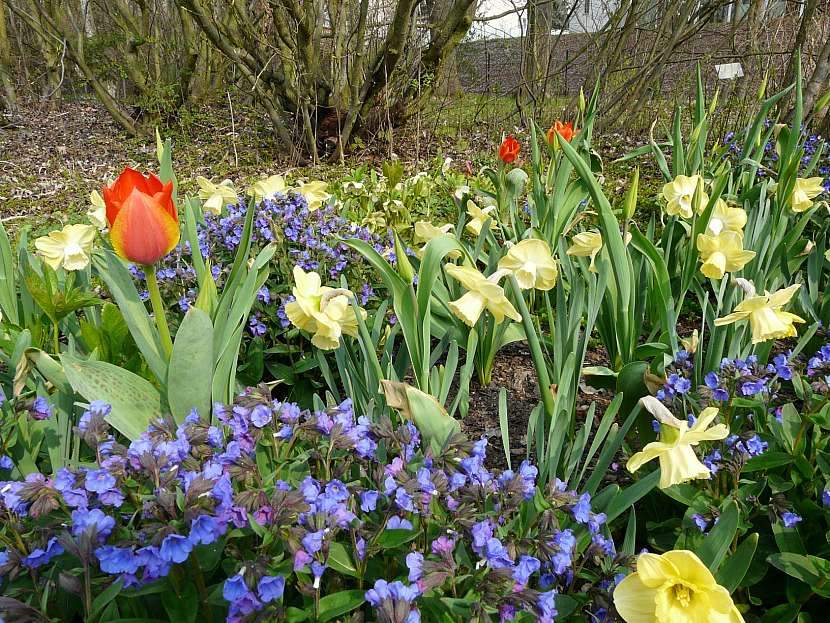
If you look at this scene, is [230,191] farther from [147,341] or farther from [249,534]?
[249,534]

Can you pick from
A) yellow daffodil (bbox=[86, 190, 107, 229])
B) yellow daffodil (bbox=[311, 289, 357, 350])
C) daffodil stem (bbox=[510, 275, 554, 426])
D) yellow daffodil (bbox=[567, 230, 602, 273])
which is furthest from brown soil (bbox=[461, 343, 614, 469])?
yellow daffodil (bbox=[86, 190, 107, 229])

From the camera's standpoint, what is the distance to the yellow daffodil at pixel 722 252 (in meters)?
1.33

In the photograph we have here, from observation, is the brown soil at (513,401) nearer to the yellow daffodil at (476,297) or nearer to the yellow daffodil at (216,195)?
the yellow daffodil at (476,297)

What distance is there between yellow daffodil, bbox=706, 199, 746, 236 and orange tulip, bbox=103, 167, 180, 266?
4.16 feet

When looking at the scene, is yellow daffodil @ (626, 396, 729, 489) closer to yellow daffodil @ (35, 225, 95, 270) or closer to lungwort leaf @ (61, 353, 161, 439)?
lungwort leaf @ (61, 353, 161, 439)

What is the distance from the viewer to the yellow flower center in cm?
70

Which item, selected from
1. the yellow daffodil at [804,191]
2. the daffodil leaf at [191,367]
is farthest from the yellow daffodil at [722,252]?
the daffodil leaf at [191,367]

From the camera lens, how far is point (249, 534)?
0.81m

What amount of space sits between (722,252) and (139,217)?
1.19 m

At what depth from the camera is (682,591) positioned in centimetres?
71

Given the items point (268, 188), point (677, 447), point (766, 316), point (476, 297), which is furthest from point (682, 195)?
point (268, 188)

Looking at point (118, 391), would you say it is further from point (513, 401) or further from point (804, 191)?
point (804, 191)

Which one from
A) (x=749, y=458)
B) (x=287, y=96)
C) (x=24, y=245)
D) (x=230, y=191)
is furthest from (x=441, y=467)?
(x=287, y=96)

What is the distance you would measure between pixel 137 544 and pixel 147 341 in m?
0.61
